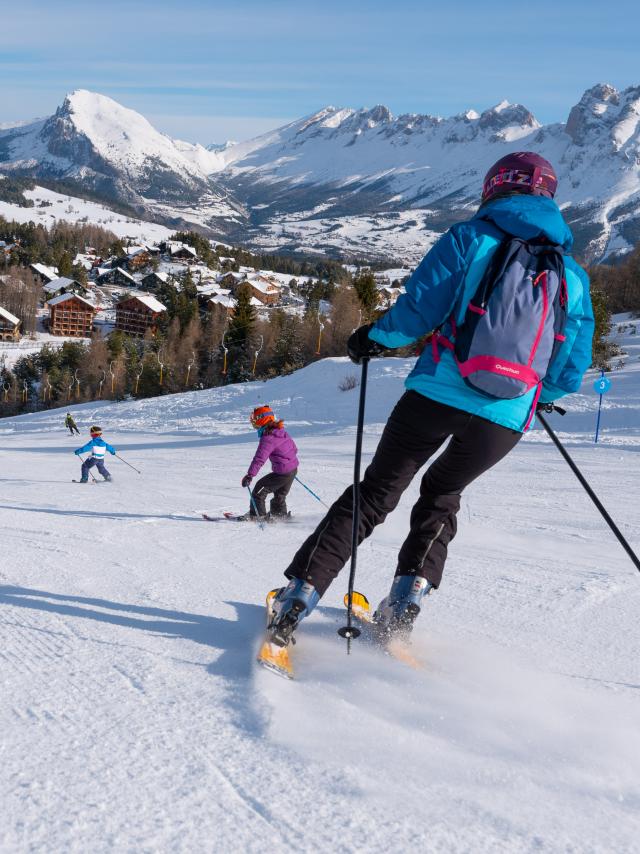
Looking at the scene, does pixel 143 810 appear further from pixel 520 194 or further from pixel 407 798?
pixel 520 194

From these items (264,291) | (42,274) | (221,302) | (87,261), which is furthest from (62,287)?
(221,302)

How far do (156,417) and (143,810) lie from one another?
24123 mm

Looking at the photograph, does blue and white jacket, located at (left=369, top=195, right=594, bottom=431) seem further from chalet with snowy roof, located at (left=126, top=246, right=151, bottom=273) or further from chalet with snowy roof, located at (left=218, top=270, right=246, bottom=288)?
chalet with snowy roof, located at (left=126, top=246, right=151, bottom=273)

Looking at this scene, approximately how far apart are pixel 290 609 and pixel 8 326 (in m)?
90.2

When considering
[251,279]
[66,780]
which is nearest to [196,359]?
[66,780]

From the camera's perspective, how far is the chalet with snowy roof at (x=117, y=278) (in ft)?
374

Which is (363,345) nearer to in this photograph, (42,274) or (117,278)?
(42,274)

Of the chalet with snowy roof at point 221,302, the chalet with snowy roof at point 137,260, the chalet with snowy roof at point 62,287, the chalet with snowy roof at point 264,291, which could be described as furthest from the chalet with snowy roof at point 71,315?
the chalet with snowy roof at point 137,260

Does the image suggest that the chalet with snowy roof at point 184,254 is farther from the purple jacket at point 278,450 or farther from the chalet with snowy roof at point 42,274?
the purple jacket at point 278,450

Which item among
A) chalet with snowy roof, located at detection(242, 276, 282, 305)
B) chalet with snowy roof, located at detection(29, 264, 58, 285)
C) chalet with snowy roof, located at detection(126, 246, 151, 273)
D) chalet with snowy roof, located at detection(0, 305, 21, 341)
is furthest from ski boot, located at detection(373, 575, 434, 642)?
chalet with snowy roof, located at detection(126, 246, 151, 273)

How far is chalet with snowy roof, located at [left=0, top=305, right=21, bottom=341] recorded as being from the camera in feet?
273

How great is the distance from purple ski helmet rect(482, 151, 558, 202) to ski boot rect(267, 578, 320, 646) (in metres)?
1.59

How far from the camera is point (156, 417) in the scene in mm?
25062

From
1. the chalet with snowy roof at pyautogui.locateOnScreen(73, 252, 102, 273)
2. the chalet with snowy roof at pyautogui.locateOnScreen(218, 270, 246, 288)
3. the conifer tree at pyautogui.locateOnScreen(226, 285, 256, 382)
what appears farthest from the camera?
the chalet with snowy roof at pyautogui.locateOnScreen(73, 252, 102, 273)
